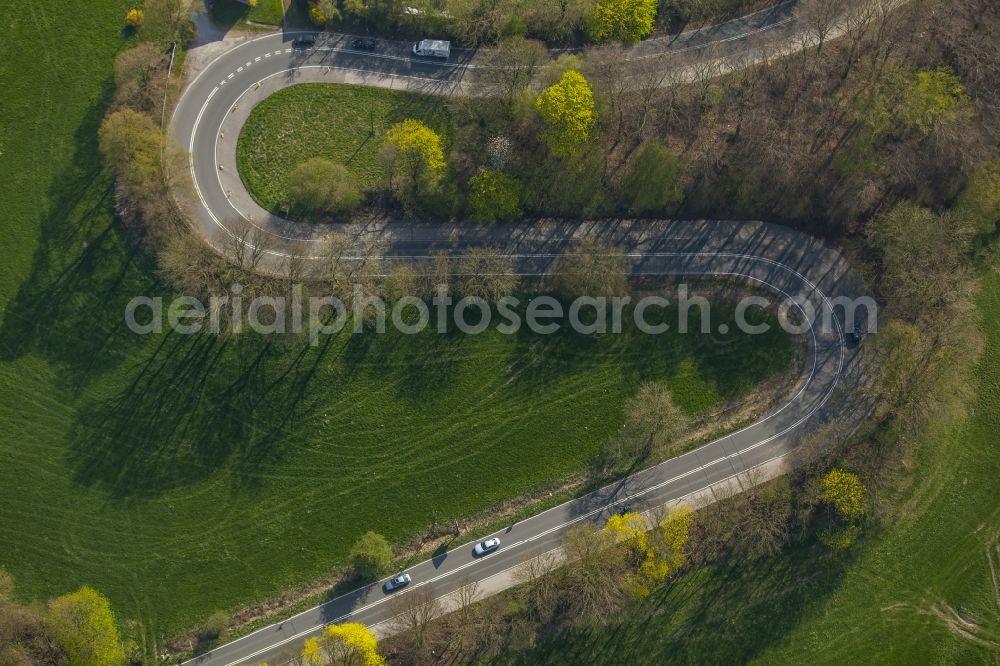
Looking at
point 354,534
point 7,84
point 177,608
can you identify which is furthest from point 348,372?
point 7,84

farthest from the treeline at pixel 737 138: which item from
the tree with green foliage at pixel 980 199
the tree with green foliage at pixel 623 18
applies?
the tree with green foliage at pixel 623 18

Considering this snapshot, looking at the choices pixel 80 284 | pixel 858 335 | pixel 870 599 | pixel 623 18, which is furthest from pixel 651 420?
pixel 80 284

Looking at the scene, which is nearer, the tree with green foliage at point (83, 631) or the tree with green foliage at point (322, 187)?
the tree with green foliage at point (83, 631)

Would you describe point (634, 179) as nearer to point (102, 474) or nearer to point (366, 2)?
point (366, 2)

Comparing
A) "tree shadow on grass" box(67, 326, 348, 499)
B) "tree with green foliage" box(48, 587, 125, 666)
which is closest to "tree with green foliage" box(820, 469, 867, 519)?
"tree shadow on grass" box(67, 326, 348, 499)

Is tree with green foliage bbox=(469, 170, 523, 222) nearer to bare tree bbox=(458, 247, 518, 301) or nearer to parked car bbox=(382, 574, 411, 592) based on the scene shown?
bare tree bbox=(458, 247, 518, 301)

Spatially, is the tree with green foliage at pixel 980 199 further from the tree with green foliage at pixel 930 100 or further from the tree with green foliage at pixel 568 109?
the tree with green foliage at pixel 568 109

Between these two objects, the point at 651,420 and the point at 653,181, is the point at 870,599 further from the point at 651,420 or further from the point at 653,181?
the point at 653,181
